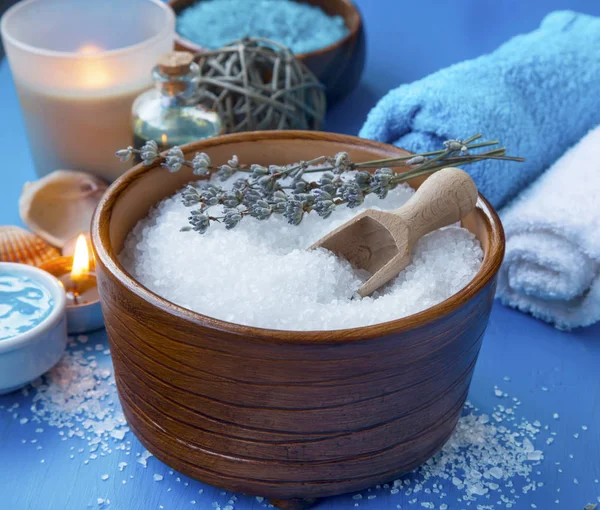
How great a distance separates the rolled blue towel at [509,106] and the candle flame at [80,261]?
0.34 m

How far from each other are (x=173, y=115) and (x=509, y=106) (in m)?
0.39

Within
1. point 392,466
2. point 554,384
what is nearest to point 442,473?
point 392,466

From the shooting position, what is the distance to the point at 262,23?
1.24 meters

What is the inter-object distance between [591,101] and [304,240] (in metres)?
0.49

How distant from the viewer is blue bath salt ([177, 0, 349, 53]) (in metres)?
1.18

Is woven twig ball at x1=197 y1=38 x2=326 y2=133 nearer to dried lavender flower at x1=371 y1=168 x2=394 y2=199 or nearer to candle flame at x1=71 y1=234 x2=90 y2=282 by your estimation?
candle flame at x1=71 y1=234 x2=90 y2=282

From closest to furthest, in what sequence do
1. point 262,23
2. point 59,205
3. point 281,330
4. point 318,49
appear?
1. point 281,330
2. point 59,205
3. point 318,49
4. point 262,23

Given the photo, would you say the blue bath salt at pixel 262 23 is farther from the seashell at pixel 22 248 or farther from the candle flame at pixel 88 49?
the seashell at pixel 22 248

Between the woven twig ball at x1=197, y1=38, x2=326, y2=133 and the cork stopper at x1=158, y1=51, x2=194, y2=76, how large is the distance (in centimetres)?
9

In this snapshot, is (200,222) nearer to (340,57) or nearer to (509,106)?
(509,106)

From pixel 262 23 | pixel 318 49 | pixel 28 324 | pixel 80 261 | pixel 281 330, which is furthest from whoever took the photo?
pixel 262 23

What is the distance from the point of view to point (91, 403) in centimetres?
75

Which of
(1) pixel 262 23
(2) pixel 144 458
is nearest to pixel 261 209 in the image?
(2) pixel 144 458

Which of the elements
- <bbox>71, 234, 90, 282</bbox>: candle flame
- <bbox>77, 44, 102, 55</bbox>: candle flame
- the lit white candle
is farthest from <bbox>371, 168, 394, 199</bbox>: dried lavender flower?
<bbox>77, 44, 102, 55</bbox>: candle flame
